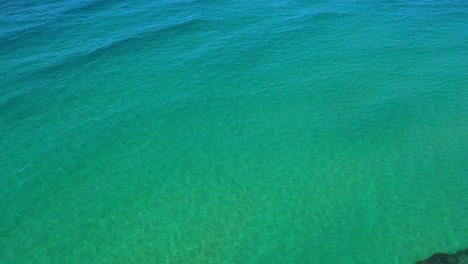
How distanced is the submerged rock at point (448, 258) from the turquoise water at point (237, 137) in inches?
16.5

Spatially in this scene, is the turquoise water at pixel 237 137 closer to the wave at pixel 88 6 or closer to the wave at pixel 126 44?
the wave at pixel 126 44

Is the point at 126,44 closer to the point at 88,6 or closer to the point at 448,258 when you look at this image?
the point at 88,6

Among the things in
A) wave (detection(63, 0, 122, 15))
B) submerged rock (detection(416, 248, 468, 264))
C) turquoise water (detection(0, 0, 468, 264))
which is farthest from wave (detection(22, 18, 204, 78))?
submerged rock (detection(416, 248, 468, 264))

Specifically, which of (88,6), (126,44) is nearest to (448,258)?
(126,44)

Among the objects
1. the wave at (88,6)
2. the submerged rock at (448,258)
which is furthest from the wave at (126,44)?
the submerged rock at (448,258)

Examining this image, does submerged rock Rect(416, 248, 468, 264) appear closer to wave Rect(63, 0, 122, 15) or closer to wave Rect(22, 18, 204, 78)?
wave Rect(22, 18, 204, 78)

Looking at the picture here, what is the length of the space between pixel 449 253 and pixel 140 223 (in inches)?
591

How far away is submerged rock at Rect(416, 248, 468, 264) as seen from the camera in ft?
54.1

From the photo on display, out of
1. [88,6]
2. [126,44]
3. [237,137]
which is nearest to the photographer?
[237,137]

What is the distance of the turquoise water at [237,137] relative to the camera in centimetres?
1862

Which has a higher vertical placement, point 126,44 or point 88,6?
point 88,6

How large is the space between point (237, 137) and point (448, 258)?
13821mm

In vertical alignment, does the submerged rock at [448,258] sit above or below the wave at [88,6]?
below

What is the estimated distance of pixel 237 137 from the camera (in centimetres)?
2542
